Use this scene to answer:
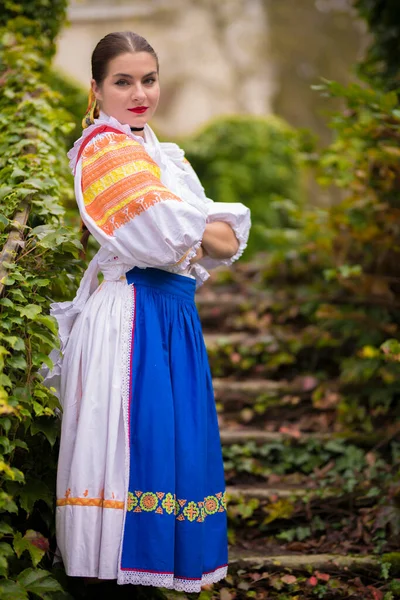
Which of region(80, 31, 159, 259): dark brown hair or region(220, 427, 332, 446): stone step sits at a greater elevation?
region(80, 31, 159, 259): dark brown hair

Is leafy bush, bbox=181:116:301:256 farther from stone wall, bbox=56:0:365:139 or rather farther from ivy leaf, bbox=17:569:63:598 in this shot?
stone wall, bbox=56:0:365:139

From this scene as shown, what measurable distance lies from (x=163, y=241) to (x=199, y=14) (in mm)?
13801

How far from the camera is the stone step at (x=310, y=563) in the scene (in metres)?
2.92

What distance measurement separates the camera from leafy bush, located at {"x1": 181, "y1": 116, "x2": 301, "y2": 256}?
24.2 feet

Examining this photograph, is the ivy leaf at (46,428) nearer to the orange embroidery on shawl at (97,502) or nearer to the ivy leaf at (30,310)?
the orange embroidery on shawl at (97,502)

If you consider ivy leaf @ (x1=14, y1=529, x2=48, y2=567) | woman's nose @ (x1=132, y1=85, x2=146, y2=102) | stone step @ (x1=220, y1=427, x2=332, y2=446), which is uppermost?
woman's nose @ (x1=132, y1=85, x2=146, y2=102)

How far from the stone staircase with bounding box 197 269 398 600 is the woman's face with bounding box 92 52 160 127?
179 cm

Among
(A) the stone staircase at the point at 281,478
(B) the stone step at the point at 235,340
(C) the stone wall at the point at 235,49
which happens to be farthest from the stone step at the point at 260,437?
(C) the stone wall at the point at 235,49

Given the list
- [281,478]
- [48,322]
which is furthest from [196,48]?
[48,322]

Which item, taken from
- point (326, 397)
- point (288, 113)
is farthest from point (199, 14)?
point (326, 397)

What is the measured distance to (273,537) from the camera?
129 inches

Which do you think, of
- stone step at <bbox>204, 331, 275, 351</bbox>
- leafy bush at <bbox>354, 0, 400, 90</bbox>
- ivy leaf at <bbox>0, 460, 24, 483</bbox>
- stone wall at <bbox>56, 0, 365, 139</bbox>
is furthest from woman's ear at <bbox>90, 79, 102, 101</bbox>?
stone wall at <bbox>56, 0, 365, 139</bbox>

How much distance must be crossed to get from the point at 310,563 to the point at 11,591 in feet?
4.63

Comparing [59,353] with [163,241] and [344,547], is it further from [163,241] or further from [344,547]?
[344,547]
